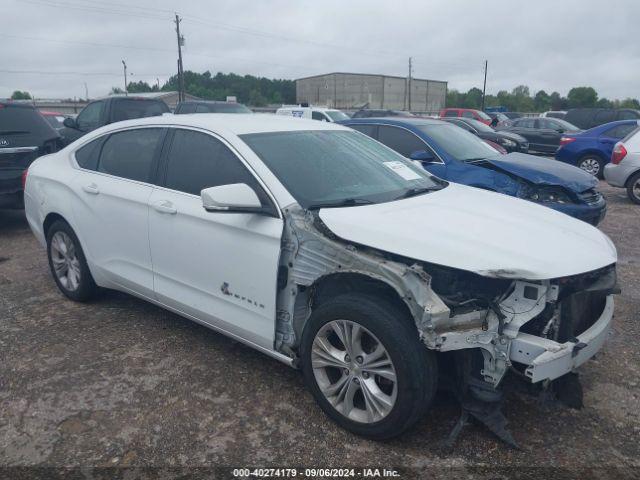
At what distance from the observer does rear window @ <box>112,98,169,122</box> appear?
11.4 meters

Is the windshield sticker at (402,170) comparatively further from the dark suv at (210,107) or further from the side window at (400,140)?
the dark suv at (210,107)

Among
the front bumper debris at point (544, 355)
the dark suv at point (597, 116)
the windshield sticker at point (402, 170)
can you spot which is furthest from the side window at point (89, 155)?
the dark suv at point (597, 116)

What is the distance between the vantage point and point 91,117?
38.5 ft

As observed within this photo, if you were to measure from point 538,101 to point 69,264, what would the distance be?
274 ft

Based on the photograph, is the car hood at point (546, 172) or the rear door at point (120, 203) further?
the car hood at point (546, 172)

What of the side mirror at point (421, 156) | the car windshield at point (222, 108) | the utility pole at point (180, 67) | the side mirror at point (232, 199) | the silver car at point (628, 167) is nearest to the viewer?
the side mirror at point (232, 199)

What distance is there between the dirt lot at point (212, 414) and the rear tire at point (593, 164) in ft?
29.4

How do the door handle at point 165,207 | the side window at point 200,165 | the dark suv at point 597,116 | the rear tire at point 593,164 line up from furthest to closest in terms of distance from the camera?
1. the dark suv at point 597,116
2. the rear tire at point 593,164
3. the door handle at point 165,207
4. the side window at point 200,165

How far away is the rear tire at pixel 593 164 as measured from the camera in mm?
12203

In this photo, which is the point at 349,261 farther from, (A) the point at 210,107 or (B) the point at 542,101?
(B) the point at 542,101

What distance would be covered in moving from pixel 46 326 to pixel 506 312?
349 centimetres

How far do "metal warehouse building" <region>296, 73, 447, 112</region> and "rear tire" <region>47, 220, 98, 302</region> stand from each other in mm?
58179

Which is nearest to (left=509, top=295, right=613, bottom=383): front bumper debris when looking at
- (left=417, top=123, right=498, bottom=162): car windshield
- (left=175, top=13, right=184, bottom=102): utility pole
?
(left=417, top=123, right=498, bottom=162): car windshield

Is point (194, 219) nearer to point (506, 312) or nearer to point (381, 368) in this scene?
point (381, 368)
